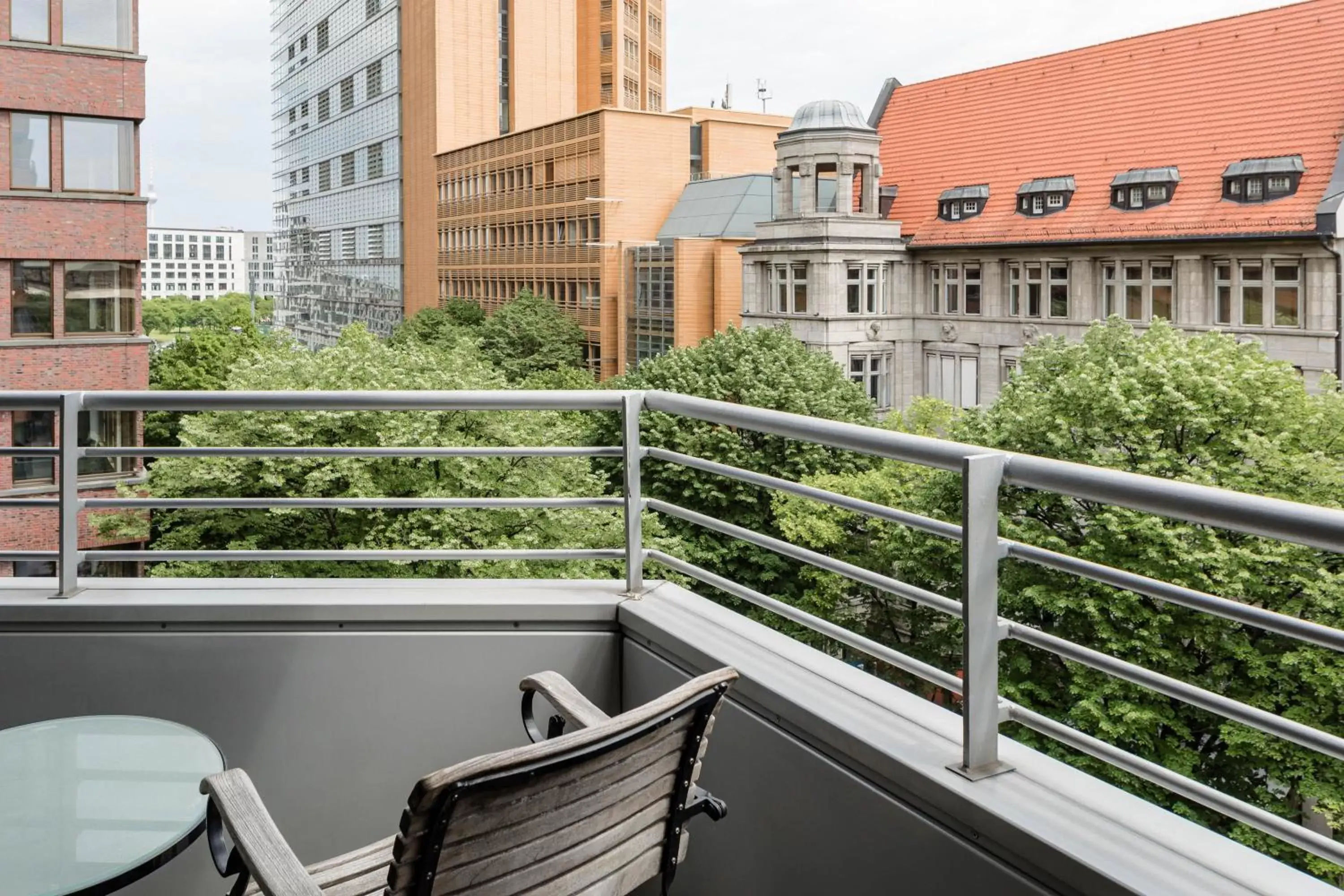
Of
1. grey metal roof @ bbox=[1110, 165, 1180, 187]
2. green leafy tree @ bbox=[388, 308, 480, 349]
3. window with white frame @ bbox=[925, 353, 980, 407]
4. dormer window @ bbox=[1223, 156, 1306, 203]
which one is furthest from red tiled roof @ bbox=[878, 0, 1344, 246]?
green leafy tree @ bbox=[388, 308, 480, 349]

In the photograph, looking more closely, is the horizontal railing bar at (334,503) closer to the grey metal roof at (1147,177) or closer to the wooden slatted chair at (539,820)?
the wooden slatted chair at (539,820)

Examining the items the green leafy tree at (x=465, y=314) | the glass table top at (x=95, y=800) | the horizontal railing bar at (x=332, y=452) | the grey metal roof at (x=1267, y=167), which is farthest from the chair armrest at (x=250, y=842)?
the green leafy tree at (x=465, y=314)

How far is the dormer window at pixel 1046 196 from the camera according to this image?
168 feet

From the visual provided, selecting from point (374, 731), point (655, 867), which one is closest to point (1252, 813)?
point (655, 867)

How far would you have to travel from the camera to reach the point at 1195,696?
1870 millimetres

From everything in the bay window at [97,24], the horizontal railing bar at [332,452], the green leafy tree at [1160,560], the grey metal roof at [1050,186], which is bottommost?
the green leafy tree at [1160,560]

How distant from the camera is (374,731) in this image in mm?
3439

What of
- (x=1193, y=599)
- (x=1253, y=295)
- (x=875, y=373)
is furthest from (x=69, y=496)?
(x=875, y=373)

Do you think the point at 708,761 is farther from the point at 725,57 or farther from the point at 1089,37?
the point at 1089,37

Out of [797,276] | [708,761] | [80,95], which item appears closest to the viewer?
[708,761]

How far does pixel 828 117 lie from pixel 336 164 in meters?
59.1

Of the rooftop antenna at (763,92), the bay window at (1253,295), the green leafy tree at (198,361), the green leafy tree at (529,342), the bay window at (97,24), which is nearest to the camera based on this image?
the bay window at (97,24)

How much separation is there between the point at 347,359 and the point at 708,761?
2638cm

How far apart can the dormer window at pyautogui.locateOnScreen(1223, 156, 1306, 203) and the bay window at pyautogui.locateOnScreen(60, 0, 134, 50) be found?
38577 millimetres
